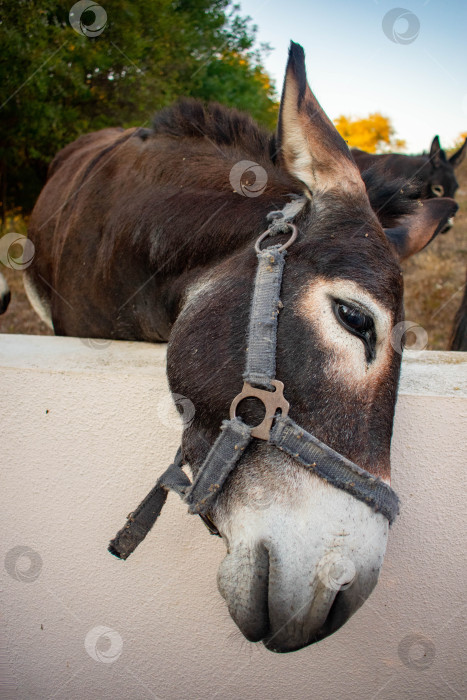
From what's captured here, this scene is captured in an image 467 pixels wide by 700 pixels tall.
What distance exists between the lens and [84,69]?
570cm

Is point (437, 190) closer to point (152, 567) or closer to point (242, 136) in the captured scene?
point (242, 136)

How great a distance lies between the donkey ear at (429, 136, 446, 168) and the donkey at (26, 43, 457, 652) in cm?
608

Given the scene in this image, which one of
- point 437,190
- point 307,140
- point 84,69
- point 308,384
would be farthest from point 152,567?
point 437,190

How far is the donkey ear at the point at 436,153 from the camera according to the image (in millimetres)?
7572

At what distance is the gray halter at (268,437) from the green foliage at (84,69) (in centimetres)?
366

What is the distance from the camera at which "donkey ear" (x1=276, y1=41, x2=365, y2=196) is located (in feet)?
5.18

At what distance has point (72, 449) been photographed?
2078mm

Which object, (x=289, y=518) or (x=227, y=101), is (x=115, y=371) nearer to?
(x=289, y=518)

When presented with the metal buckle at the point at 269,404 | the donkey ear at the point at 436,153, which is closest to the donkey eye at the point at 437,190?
the donkey ear at the point at 436,153

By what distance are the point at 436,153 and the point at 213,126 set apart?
21.1 ft

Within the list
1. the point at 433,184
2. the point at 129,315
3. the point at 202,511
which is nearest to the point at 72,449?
the point at 129,315

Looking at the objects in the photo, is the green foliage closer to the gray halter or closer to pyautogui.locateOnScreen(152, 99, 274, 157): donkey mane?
pyautogui.locateOnScreen(152, 99, 274, 157): donkey mane

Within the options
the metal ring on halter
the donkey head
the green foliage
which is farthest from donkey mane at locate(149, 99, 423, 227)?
the donkey head

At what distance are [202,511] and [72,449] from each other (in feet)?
2.83
